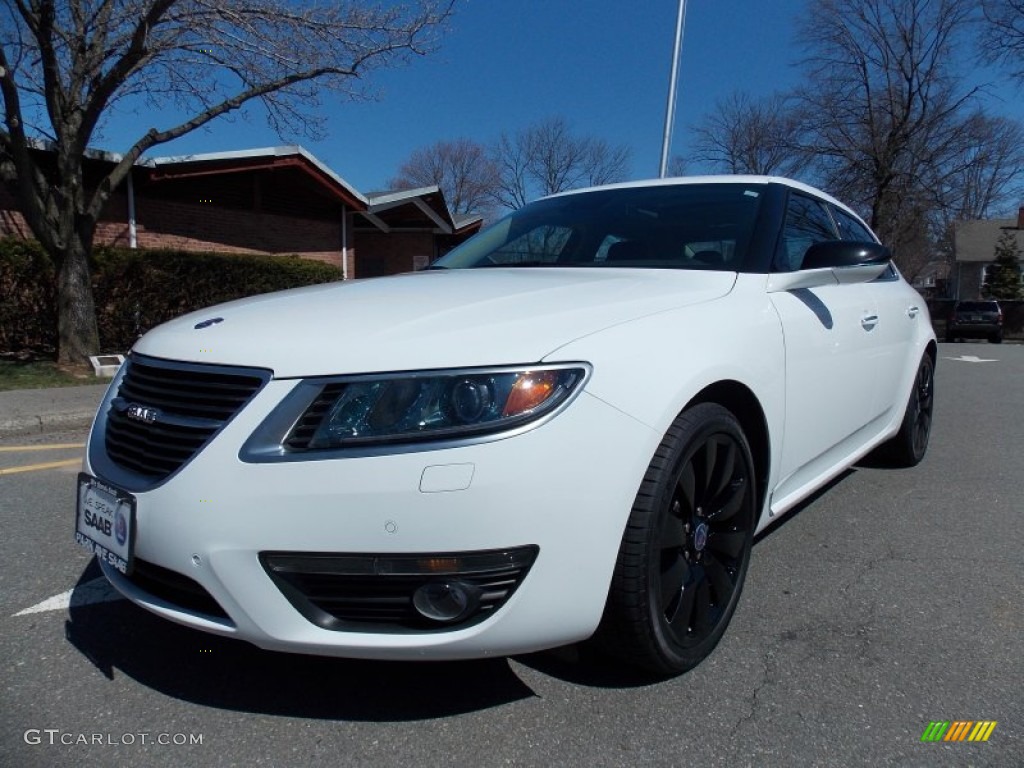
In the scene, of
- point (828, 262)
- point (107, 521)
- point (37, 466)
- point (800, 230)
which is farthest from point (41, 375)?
point (828, 262)

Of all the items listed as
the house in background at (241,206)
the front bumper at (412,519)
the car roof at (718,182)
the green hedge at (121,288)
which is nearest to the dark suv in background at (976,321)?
the house in background at (241,206)

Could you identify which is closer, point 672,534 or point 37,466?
point 672,534

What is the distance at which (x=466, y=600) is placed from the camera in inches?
68.9

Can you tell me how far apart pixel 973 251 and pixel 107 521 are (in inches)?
2368

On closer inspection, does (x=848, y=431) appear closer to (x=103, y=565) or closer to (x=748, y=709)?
(x=748, y=709)

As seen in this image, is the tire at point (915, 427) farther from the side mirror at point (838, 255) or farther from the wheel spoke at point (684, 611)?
the wheel spoke at point (684, 611)

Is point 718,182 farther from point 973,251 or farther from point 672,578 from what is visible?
point 973,251

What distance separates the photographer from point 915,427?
4.74 m

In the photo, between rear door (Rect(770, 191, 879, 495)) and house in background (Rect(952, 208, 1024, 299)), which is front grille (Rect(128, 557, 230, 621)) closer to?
rear door (Rect(770, 191, 879, 495))

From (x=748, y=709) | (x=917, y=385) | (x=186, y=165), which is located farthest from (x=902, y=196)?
(x=748, y=709)

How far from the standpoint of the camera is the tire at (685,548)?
6.37ft

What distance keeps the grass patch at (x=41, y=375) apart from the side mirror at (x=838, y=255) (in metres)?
8.03

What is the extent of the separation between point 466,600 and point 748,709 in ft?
3.05

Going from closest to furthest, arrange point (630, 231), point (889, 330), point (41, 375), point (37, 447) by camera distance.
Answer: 1. point (630, 231)
2. point (889, 330)
3. point (37, 447)
4. point (41, 375)
